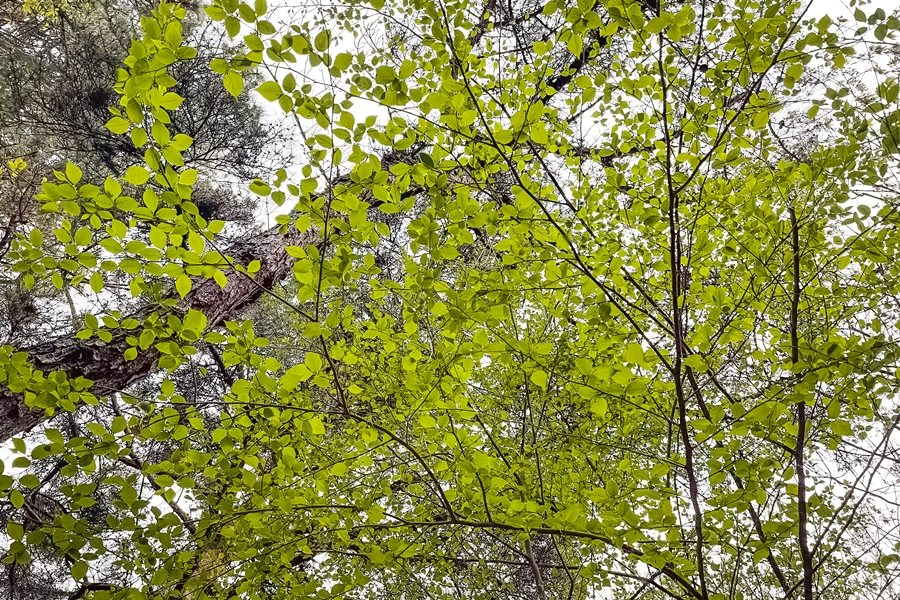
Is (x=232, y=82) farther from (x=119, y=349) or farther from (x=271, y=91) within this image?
(x=119, y=349)

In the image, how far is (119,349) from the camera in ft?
12.3

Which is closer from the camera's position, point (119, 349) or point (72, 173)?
point (72, 173)

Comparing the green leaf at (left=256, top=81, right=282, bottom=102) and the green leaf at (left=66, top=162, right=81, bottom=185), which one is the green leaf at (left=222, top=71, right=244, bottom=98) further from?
the green leaf at (left=66, top=162, right=81, bottom=185)

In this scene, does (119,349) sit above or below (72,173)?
above

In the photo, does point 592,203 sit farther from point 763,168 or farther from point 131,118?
point 131,118

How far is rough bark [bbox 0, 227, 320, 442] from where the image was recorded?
3346 millimetres

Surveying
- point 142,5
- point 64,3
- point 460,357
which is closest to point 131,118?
point 460,357

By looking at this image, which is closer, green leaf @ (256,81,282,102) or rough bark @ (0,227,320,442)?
green leaf @ (256,81,282,102)

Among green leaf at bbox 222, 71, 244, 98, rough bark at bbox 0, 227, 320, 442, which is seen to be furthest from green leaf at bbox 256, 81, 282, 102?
rough bark at bbox 0, 227, 320, 442

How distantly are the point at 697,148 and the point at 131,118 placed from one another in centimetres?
199

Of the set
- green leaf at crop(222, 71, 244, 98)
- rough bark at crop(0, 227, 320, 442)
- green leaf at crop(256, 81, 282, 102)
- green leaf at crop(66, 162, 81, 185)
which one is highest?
rough bark at crop(0, 227, 320, 442)

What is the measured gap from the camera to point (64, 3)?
19.3 feet

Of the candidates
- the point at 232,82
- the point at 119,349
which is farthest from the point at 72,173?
the point at 119,349

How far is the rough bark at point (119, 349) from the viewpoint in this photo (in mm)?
3346
